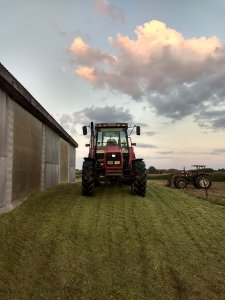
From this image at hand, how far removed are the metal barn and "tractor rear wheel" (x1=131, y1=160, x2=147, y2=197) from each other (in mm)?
4392

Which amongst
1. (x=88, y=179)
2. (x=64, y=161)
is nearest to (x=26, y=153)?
(x=88, y=179)

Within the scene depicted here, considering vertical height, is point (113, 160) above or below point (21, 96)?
below

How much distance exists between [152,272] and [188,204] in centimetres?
863

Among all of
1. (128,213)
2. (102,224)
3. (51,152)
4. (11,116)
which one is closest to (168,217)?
(128,213)

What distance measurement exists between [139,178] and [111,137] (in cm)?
324

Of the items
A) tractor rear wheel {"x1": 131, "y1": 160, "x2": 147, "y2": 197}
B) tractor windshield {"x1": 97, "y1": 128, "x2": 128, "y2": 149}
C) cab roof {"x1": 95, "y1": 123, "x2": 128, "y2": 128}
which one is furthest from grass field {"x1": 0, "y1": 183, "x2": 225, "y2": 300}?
cab roof {"x1": 95, "y1": 123, "x2": 128, "y2": 128}

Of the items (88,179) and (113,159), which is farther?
(113,159)

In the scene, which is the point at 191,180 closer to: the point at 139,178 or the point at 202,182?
the point at 202,182

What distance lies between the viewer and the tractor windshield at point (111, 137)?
Answer: 19.3 m

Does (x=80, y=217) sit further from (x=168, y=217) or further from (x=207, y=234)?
(x=207, y=234)

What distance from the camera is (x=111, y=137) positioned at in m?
19.5

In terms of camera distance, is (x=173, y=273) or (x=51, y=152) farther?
(x=51, y=152)

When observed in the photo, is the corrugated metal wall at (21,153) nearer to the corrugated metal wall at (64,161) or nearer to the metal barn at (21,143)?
the metal barn at (21,143)

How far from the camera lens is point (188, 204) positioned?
17.2 m
